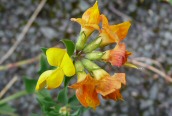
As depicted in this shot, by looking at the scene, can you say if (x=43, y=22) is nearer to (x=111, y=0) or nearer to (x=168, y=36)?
(x=111, y=0)

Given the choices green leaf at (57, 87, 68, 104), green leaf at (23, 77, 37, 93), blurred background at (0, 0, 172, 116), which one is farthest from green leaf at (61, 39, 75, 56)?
blurred background at (0, 0, 172, 116)

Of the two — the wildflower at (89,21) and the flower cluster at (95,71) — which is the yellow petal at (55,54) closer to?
the flower cluster at (95,71)

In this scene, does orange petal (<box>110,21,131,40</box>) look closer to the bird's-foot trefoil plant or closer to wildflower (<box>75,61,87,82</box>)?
the bird's-foot trefoil plant

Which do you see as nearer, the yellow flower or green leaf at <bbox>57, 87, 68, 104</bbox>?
the yellow flower

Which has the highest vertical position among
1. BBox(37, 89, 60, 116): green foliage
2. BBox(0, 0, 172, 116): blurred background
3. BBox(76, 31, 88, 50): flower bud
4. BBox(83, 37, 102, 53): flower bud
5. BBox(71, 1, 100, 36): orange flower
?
BBox(71, 1, 100, 36): orange flower

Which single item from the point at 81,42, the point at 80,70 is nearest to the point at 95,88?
the point at 80,70

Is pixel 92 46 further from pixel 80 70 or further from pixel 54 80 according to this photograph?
pixel 54 80

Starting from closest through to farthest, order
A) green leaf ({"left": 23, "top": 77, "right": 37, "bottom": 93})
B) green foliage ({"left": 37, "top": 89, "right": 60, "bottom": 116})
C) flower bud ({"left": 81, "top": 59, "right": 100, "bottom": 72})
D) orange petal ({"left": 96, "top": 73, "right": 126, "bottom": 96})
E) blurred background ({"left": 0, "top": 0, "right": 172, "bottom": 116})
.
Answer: orange petal ({"left": 96, "top": 73, "right": 126, "bottom": 96})
flower bud ({"left": 81, "top": 59, "right": 100, "bottom": 72})
green foliage ({"left": 37, "top": 89, "right": 60, "bottom": 116})
green leaf ({"left": 23, "top": 77, "right": 37, "bottom": 93})
blurred background ({"left": 0, "top": 0, "right": 172, "bottom": 116})
